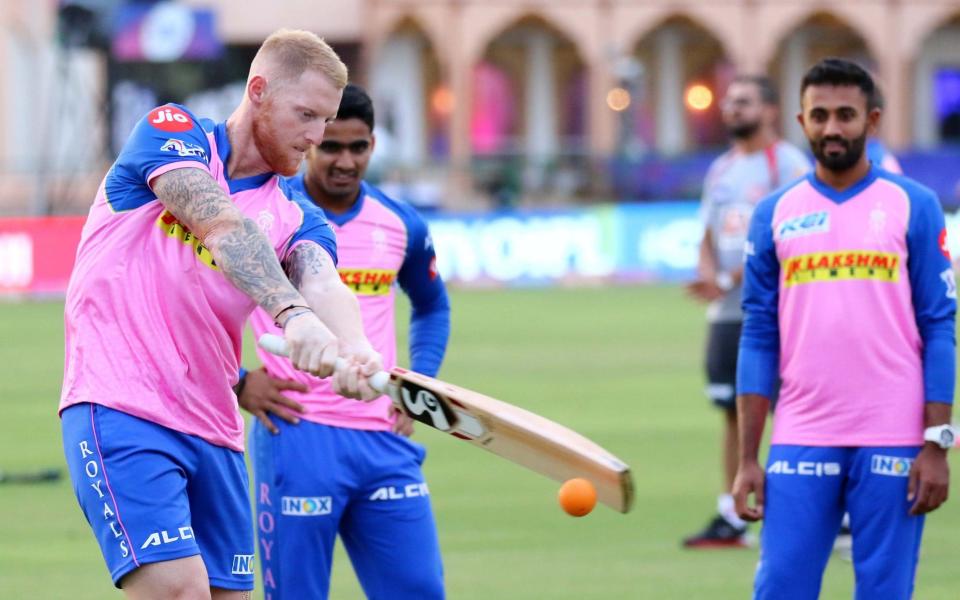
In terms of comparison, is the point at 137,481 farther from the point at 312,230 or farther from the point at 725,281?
the point at 725,281

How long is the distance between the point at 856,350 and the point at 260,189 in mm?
2253

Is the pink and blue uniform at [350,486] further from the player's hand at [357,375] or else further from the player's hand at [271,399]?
the player's hand at [357,375]

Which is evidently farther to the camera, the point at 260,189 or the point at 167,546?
the point at 260,189

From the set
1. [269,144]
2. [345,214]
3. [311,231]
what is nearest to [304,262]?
[311,231]

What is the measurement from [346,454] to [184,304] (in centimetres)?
147

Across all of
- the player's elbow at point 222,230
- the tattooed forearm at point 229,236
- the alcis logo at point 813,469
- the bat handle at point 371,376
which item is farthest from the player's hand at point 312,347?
the alcis logo at point 813,469

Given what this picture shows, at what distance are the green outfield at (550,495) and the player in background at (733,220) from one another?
507 millimetres

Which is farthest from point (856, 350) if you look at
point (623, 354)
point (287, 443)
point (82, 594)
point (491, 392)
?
point (623, 354)

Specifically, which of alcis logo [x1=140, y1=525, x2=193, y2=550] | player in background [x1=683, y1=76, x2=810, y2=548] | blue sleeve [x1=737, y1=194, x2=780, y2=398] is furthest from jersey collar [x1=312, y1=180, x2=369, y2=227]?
player in background [x1=683, y1=76, x2=810, y2=548]

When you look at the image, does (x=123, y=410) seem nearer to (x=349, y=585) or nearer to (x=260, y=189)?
(x=260, y=189)

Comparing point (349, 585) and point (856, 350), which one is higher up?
point (856, 350)

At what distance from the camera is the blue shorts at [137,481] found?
16.8 ft

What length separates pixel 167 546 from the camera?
201 inches

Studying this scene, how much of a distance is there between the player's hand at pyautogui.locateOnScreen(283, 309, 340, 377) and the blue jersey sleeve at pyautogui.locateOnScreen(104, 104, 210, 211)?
2.05 ft
